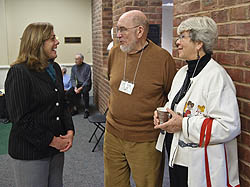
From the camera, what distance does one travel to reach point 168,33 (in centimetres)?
708

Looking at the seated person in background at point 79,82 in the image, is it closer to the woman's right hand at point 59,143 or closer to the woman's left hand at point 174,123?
the woman's right hand at point 59,143

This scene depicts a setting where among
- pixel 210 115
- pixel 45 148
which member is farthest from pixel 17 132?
pixel 210 115

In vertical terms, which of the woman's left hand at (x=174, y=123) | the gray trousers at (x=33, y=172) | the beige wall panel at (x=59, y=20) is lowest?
the gray trousers at (x=33, y=172)

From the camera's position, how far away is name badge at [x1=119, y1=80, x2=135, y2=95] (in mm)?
2093

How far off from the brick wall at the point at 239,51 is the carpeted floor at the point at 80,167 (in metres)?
1.65

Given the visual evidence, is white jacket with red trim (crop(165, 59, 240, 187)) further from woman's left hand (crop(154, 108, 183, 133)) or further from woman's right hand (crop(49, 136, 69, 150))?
woman's right hand (crop(49, 136, 69, 150))

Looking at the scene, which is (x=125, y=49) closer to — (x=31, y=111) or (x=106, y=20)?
(x=31, y=111)

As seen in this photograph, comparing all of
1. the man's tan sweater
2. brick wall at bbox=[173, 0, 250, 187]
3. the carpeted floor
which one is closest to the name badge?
the man's tan sweater

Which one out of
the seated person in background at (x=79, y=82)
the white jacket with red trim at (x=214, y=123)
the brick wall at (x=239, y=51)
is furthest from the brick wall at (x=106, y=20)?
the white jacket with red trim at (x=214, y=123)

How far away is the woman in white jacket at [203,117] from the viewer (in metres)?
1.39

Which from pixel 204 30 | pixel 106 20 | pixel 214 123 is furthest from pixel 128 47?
pixel 106 20

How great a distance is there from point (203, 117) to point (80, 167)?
2.42 meters

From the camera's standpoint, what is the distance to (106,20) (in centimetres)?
548

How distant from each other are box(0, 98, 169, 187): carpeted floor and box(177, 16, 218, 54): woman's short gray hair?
1.94 metres
